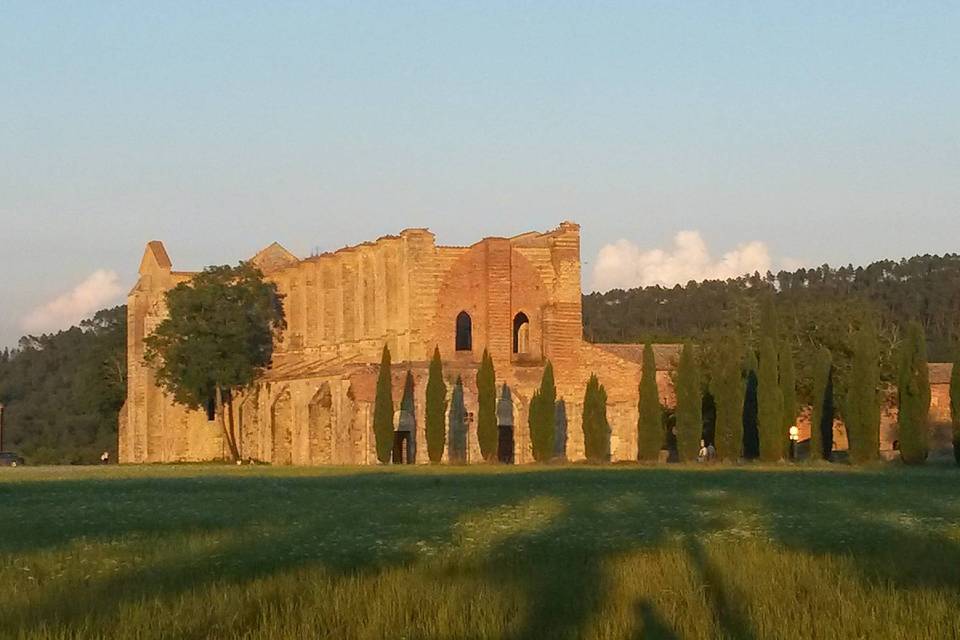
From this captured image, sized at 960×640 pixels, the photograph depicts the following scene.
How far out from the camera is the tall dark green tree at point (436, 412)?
55969 mm

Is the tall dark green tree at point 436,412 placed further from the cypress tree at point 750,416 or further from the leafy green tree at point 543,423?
the cypress tree at point 750,416

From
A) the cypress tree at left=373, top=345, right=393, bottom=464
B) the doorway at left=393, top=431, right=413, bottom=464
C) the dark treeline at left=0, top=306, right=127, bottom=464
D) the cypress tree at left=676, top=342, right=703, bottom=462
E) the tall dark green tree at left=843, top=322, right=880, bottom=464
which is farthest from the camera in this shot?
the dark treeline at left=0, top=306, right=127, bottom=464

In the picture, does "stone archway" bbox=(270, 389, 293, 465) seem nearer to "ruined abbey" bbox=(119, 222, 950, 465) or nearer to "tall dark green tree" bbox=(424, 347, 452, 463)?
"ruined abbey" bbox=(119, 222, 950, 465)

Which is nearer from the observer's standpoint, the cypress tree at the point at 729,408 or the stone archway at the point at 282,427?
the cypress tree at the point at 729,408

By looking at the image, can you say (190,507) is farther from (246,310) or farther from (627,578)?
(246,310)

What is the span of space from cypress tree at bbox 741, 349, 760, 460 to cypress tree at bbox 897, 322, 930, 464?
5567mm

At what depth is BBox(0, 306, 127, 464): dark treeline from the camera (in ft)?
294

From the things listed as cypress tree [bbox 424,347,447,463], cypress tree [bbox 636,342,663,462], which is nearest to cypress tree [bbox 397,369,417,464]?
cypress tree [bbox 424,347,447,463]

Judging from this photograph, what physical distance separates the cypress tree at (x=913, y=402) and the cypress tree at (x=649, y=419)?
Answer: 834cm

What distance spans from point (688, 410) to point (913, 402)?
7822 millimetres

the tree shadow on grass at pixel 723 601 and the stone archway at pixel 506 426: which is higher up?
the stone archway at pixel 506 426

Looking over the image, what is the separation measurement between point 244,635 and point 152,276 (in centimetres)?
7270

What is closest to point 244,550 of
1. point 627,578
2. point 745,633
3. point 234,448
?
point 627,578

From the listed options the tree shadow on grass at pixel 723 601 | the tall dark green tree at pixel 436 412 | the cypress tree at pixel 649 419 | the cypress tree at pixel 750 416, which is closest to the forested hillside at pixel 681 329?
the cypress tree at pixel 750 416
